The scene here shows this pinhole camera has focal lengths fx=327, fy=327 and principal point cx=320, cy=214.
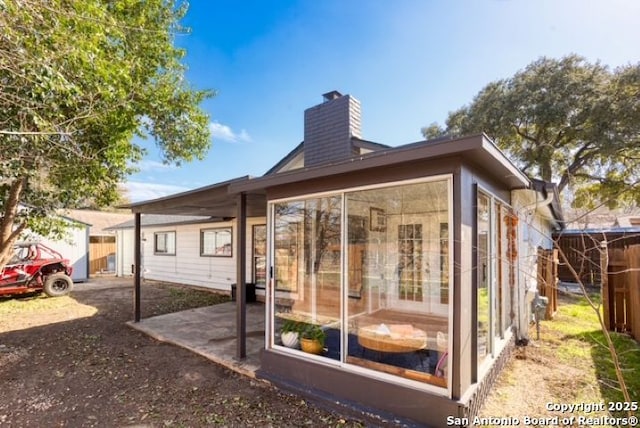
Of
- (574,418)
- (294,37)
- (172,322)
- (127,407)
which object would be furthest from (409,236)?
(294,37)

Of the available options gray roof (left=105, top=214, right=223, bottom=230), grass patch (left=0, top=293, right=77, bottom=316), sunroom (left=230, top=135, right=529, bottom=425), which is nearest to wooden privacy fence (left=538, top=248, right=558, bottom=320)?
sunroom (left=230, top=135, right=529, bottom=425)

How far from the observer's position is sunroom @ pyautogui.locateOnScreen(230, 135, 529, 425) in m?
2.81

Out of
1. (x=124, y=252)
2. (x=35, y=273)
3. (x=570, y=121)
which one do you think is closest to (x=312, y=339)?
(x=35, y=273)

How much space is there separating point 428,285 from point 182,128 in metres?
7.16

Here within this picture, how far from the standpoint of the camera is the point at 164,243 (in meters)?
12.7

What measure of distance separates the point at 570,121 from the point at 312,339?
48.2 ft

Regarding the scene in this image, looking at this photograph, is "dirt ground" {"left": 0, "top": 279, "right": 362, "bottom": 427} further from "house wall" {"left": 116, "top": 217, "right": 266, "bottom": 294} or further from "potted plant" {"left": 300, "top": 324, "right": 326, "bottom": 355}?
"house wall" {"left": 116, "top": 217, "right": 266, "bottom": 294}

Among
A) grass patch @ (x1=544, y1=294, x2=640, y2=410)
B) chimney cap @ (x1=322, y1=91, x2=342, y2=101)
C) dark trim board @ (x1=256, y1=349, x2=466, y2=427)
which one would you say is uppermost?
chimney cap @ (x1=322, y1=91, x2=342, y2=101)

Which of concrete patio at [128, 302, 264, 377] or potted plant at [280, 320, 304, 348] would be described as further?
concrete patio at [128, 302, 264, 377]

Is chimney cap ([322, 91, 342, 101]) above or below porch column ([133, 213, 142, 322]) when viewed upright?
above

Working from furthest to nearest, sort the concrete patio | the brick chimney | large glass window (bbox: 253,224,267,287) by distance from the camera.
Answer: large glass window (bbox: 253,224,267,287) → the brick chimney → the concrete patio

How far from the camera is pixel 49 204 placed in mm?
7148

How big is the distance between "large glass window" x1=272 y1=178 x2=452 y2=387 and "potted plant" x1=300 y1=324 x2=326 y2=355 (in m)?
0.02

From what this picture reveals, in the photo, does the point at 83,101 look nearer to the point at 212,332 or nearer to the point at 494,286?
the point at 212,332
